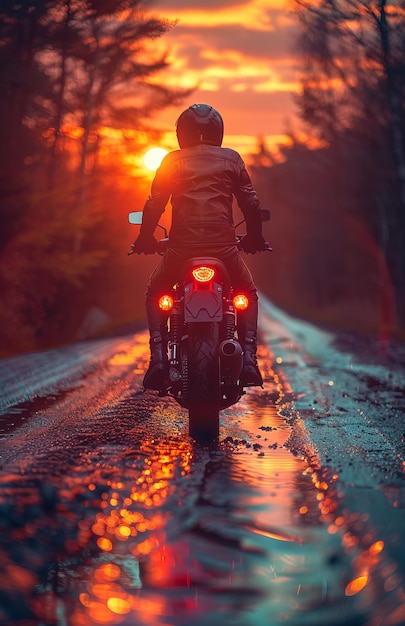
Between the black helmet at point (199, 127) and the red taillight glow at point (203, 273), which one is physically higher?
the black helmet at point (199, 127)

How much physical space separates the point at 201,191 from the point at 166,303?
2.82 feet

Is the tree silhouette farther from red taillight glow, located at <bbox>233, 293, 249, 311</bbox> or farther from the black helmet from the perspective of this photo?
red taillight glow, located at <bbox>233, 293, 249, 311</bbox>

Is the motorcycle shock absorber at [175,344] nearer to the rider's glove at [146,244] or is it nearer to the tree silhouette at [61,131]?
the rider's glove at [146,244]

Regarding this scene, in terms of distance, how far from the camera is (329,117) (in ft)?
117

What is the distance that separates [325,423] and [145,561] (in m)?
4.14

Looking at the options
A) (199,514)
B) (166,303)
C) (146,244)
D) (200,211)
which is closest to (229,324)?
(166,303)

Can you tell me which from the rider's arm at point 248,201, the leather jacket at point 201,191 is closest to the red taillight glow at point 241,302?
the leather jacket at point 201,191

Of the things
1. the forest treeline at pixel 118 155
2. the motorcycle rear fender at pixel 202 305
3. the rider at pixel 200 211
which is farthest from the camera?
the forest treeline at pixel 118 155

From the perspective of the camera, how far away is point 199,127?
756 cm

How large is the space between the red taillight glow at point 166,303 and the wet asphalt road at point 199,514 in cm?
90

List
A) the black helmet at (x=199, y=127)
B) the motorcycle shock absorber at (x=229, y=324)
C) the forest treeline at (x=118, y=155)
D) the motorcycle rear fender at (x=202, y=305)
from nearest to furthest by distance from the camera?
the motorcycle rear fender at (x=202, y=305), the motorcycle shock absorber at (x=229, y=324), the black helmet at (x=199, y=127), the forest treeline at (x=118, y=155)

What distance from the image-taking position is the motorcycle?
6887mm

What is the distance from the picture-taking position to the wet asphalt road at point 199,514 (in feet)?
11.5

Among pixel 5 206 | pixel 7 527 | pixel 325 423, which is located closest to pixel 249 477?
pixel 7 527
